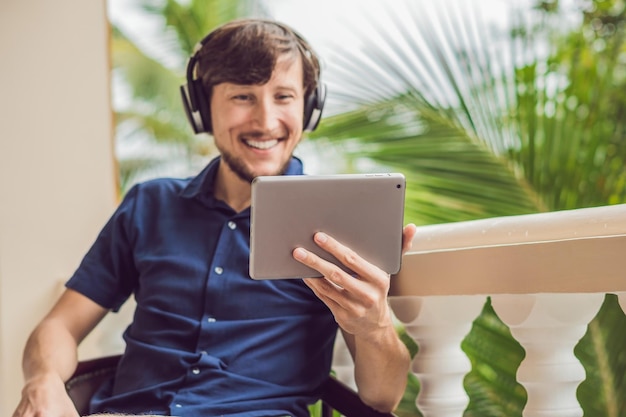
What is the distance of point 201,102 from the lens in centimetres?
146

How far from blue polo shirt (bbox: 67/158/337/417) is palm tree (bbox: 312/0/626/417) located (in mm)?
636

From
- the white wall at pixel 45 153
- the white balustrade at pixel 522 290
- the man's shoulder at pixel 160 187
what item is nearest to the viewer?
the white balustrade at pixel 522 290

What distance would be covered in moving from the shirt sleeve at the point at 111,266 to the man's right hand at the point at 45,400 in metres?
0.21

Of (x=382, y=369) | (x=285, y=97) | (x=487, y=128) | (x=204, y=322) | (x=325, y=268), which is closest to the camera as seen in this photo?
(x=325, y=268)

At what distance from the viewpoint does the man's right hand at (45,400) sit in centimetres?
122

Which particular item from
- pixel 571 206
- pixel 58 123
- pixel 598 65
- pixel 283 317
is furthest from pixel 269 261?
pixel 598 65

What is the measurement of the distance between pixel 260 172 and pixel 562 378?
680 mm

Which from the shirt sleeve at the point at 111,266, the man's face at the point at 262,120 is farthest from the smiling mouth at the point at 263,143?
the shirt sleeve at the point at 111,266

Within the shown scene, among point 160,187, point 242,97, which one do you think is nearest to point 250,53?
point 242,97

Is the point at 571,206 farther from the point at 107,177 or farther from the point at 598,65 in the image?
the point at 107,177

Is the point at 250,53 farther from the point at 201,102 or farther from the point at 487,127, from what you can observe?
the point at 487,127

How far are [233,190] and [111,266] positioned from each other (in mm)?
290

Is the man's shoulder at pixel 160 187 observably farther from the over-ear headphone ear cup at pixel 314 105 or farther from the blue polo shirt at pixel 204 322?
the over-ear headphone ear cup at pixel 314 105

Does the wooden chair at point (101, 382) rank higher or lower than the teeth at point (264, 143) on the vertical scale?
lower
